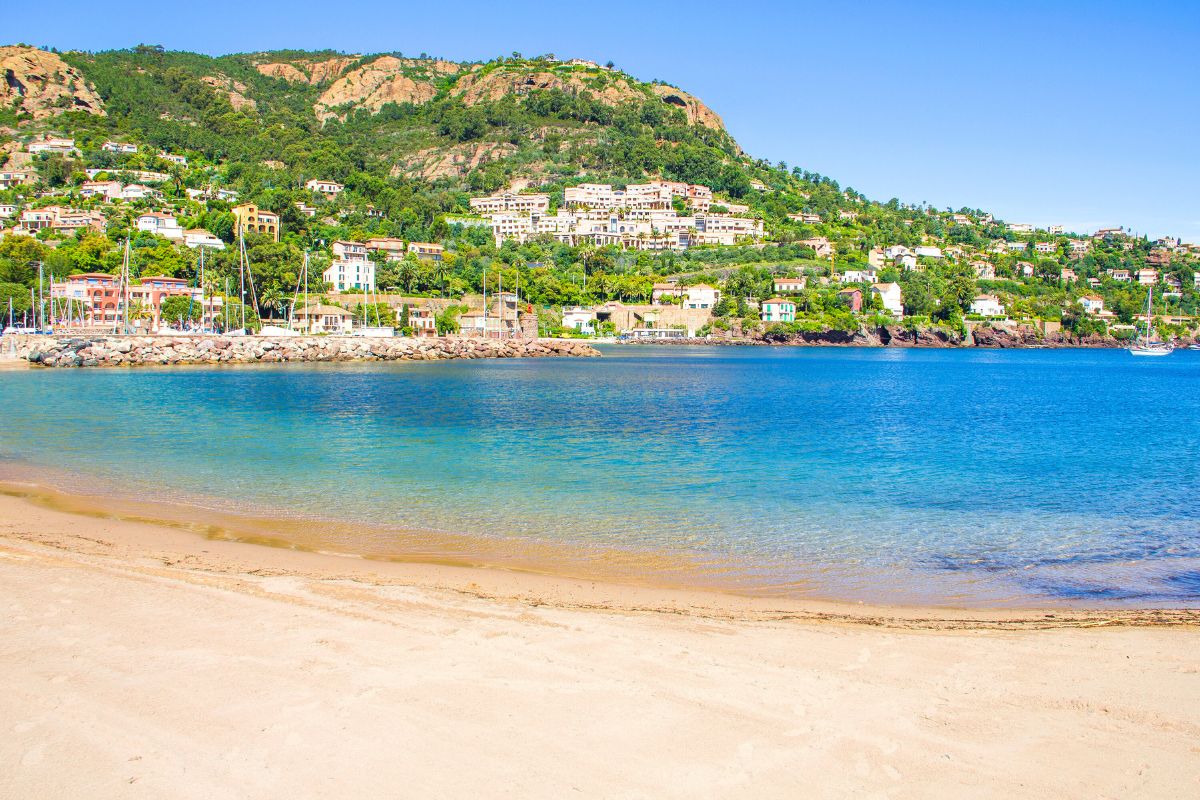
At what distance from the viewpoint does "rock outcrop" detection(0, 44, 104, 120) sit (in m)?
142

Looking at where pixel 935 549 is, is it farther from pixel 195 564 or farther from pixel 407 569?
pixel 195 564

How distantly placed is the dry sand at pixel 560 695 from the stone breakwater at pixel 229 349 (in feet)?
155

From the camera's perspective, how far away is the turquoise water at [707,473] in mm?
9961

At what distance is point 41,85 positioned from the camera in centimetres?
14625

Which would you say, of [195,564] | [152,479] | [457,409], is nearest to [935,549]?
[195,564]

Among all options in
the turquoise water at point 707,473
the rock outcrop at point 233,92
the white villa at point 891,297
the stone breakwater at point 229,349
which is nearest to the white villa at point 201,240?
the stone breakwater at point 229,349

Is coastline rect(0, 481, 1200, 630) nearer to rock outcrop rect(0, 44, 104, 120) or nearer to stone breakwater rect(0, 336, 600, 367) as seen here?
stone breakwater rect(0, 336, 600, 367)

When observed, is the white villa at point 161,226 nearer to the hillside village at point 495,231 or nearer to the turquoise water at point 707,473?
the hillside village at point 495,231

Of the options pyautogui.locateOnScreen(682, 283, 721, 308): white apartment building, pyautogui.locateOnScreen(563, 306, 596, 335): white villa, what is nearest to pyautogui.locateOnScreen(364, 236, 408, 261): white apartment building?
pyautogui.locateOnScreen(563, 306, 596, 335): white villa

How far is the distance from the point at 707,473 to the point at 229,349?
149 feet

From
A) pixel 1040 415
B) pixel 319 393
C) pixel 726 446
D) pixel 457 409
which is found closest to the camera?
pixel 726 446

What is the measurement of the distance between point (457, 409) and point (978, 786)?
25.1 m

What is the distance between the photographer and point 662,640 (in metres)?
6.55

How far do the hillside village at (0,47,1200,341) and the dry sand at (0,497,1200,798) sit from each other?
61.4 metres
